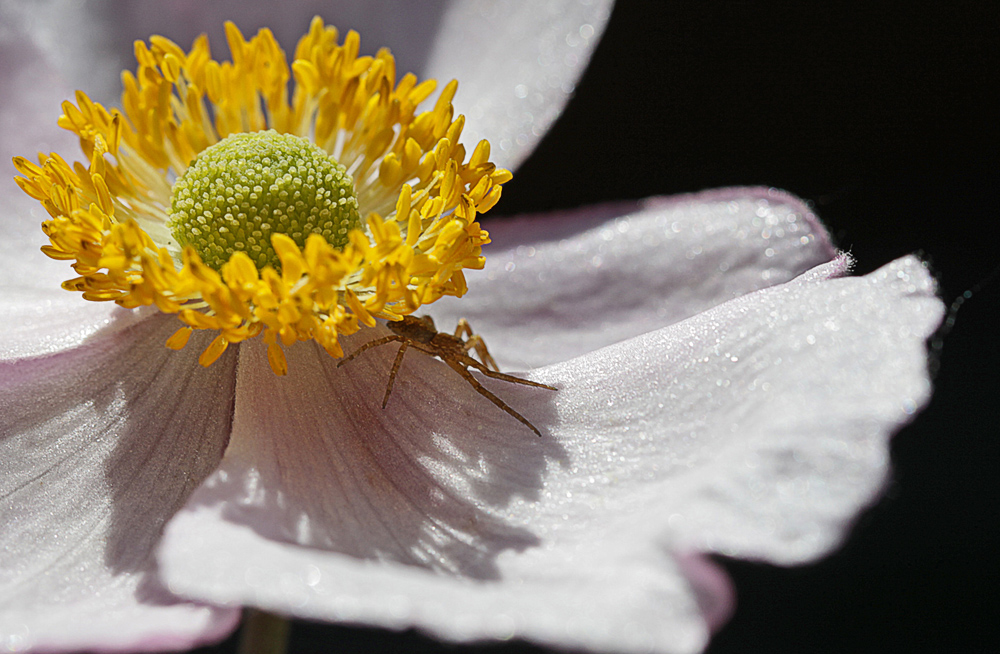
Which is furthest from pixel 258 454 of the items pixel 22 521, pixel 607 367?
pixel 607 367

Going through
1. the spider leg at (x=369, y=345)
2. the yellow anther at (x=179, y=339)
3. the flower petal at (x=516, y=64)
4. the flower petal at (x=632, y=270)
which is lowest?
the flower petal at (x=632, y=270)

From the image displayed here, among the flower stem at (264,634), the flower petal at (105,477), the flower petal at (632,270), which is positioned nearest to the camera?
the flower petal at (105,477)

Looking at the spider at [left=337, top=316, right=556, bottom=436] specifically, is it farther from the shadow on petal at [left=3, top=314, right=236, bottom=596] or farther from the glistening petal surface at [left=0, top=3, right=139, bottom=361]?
the glistening petal surface at [left=0, top=3, right=139, bottom=361]

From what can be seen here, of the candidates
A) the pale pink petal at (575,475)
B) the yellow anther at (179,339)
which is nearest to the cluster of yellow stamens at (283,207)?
the yellow anther at (179,339)

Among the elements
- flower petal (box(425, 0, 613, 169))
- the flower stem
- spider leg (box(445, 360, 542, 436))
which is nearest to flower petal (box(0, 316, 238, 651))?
the flower stem

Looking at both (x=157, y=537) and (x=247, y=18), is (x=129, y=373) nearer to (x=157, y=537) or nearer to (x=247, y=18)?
(x=157, y=537)

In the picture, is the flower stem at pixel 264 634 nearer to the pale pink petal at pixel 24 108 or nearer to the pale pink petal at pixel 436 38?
the pale pink petal at pixel 24 108

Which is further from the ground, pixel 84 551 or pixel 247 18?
pixel 247 18
